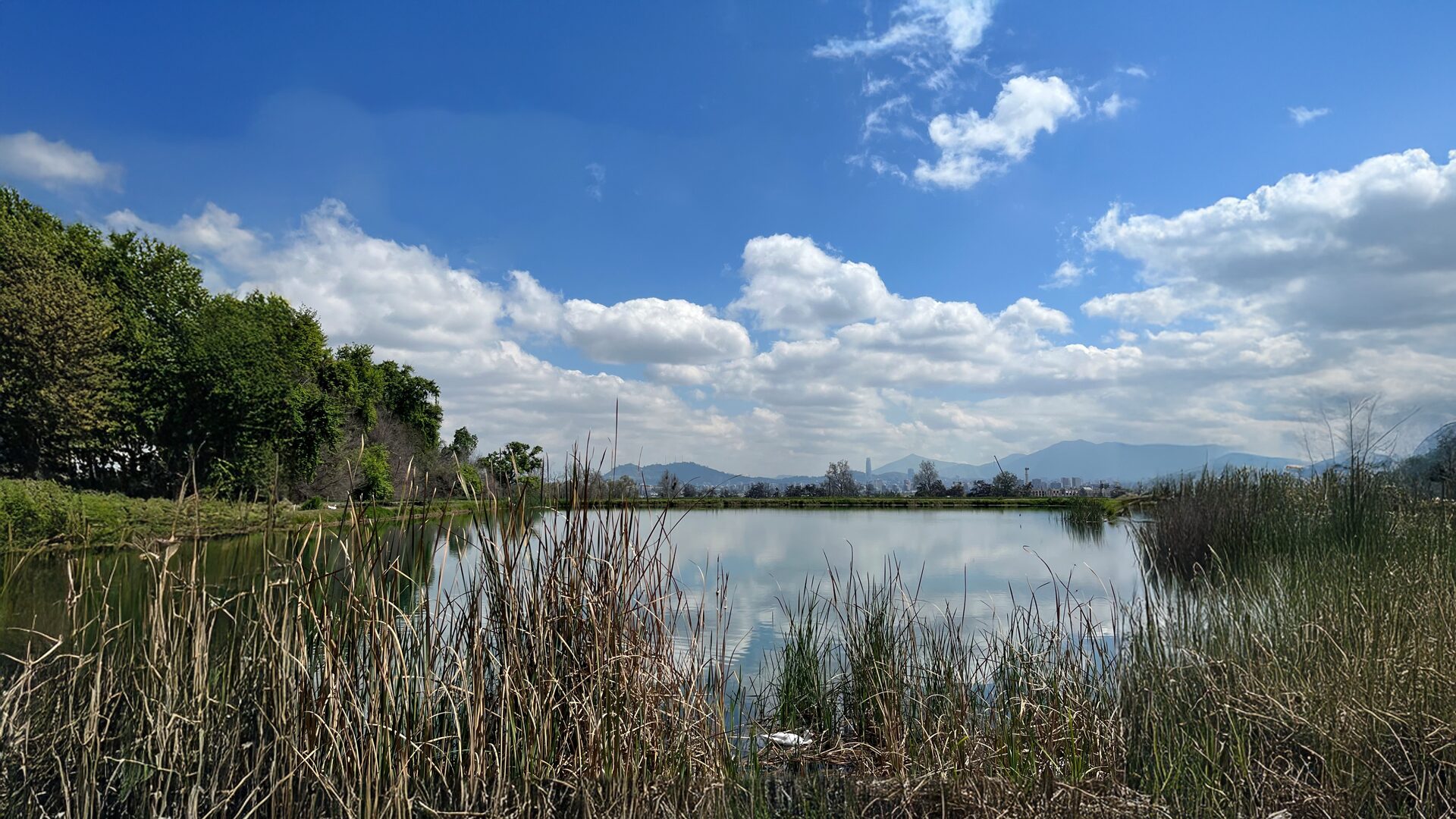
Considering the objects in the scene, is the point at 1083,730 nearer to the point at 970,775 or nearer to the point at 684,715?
the point at 970,775

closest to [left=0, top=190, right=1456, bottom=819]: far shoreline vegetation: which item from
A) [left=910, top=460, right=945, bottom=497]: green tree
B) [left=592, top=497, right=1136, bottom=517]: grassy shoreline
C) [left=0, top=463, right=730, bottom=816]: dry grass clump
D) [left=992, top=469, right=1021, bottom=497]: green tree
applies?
[left=0, top=463, right=730, bottom=816]: dry grass clump

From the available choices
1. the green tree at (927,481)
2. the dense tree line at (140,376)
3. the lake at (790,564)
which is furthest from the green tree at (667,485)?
the green tree at (927,481)

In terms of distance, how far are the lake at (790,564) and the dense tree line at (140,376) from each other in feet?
26.9

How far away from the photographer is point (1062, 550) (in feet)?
60.0

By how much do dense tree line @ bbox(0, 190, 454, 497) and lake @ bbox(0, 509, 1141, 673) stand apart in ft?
26.9

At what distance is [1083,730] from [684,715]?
2.12 meters

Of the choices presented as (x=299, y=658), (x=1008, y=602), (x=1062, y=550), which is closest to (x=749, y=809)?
(x=299, y=658)

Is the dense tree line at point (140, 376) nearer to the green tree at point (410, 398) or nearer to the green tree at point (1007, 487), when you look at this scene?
the green tree at point (410, 398)

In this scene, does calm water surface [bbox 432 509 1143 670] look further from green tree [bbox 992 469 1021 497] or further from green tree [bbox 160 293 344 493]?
green tree [bbox 992 469 1021 497]

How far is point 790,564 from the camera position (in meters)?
15.7

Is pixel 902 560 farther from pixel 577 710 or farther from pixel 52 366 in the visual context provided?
pixel 52 366

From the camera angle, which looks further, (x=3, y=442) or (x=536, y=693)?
(x=3, y=442)

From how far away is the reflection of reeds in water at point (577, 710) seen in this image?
2.83m

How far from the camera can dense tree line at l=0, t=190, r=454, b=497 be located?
21625mm
